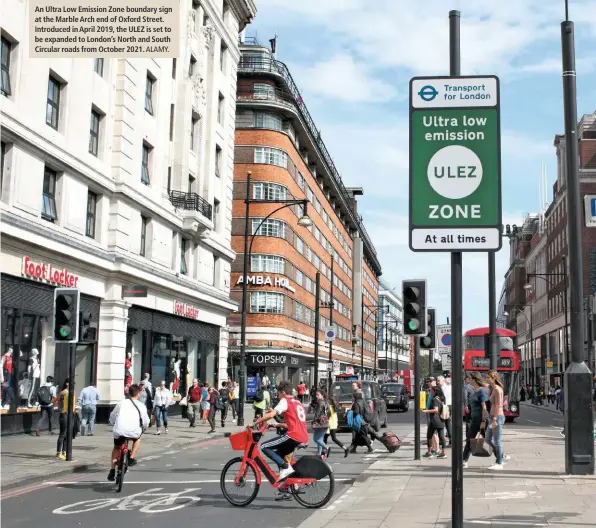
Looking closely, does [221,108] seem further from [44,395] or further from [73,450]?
[73,450]

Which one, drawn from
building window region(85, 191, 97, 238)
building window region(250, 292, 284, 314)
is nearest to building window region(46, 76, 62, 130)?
building window region(85, 191, 97, 238)

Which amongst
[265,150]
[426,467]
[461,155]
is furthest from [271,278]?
[461,155]

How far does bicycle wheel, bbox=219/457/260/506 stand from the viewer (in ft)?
36.9

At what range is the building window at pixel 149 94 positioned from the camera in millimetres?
31359

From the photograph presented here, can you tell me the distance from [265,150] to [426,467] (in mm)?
47162

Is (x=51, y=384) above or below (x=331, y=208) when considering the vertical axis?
below

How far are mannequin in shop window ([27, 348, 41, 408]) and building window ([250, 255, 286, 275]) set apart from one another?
36.0m

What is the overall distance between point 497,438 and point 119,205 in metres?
17.6

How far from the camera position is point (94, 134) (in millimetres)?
27406

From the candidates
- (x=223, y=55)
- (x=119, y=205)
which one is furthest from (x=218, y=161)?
(x=119, y=205)

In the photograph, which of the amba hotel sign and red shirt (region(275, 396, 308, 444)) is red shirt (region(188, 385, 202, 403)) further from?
the amba hotel sign

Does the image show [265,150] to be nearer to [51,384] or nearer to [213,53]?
[213,53]

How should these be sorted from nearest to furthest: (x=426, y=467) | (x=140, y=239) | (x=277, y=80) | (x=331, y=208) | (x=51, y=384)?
(x=426, y=467), (x=51, y=384), (x=140, y=239), (x=277, y=80), (x=331, y=208)

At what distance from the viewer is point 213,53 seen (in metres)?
39.0
